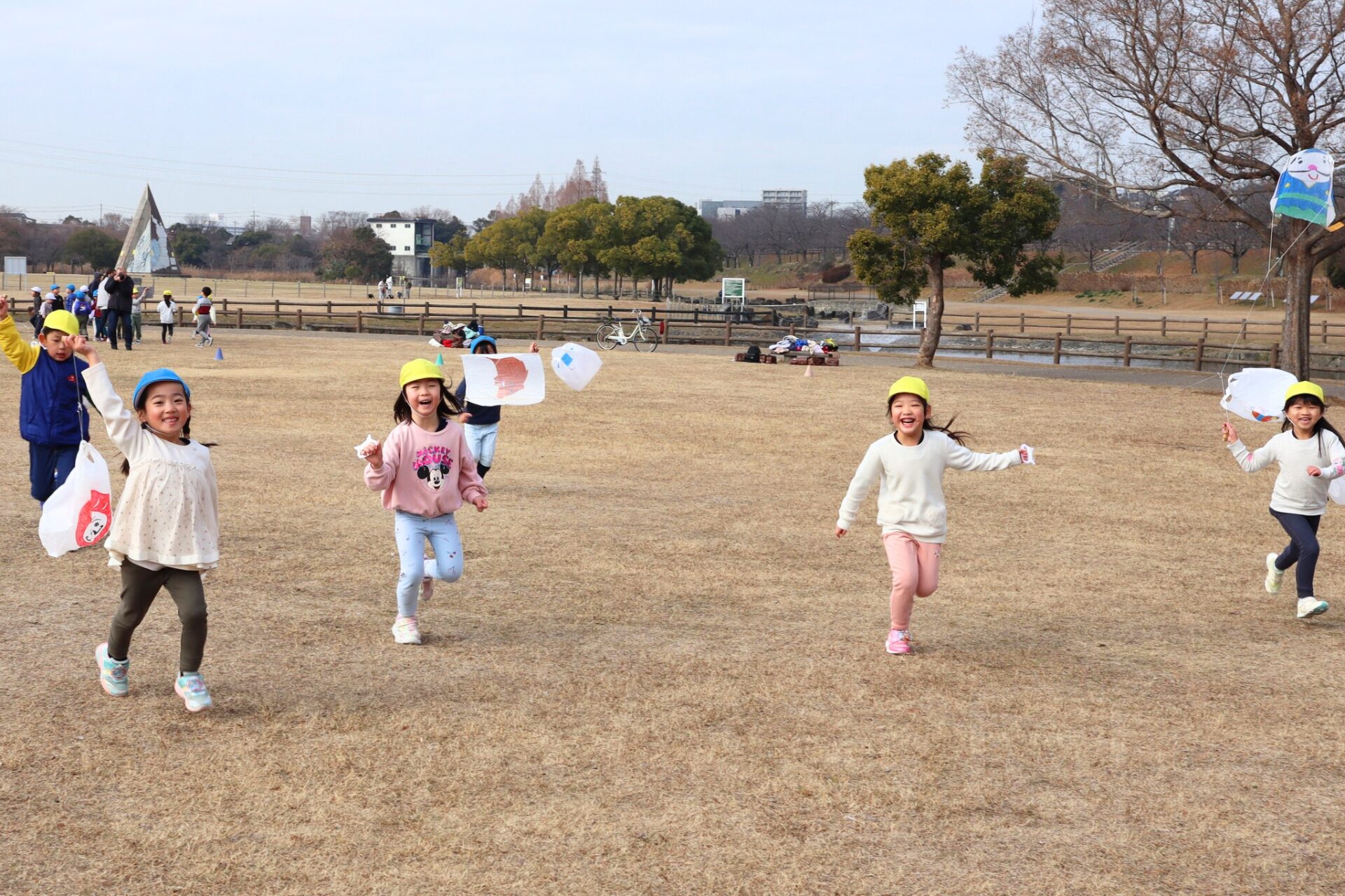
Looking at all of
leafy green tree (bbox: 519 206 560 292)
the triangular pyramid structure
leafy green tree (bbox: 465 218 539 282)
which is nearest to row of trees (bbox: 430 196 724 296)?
leafy green tree (bbox: 519 206 560 292)

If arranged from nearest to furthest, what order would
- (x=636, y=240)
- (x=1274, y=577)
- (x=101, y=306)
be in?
(x=1274, y=577)
(x=101, y=306)
(x=636, y=240)

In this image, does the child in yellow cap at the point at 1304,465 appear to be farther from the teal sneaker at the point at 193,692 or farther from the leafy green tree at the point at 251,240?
the leafy green tree at the point at 251,240

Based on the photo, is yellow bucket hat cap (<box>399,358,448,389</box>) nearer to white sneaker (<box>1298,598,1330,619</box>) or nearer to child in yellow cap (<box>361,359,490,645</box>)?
child in yellow cap (<box>361,359,490,645</box>)

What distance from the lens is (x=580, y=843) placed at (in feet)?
13.1

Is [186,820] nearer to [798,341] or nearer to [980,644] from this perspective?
[980,644]

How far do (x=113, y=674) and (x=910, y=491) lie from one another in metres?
3.70

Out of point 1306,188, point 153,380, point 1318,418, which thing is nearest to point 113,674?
point 153,380

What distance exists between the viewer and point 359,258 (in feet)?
316

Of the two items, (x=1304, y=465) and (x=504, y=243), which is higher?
(x=504, y=243)

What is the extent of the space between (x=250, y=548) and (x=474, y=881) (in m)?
5.05

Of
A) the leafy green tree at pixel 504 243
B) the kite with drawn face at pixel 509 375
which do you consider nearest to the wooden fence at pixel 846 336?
the kite with drawn face at pixel 509 375

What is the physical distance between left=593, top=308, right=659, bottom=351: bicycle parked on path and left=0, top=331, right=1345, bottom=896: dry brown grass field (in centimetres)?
2333

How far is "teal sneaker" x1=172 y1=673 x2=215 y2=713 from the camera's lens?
502cm

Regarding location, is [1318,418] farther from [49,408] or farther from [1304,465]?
[49,408]
